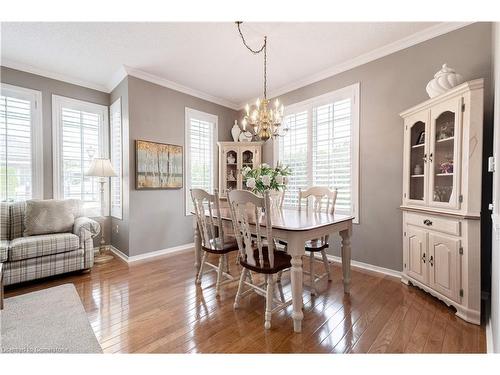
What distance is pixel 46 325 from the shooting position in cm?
182

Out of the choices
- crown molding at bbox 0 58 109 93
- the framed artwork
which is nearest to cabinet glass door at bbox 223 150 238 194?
the framed artwork

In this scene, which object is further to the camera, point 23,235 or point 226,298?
point 23,235

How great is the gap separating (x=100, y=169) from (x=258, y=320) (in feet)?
9.68

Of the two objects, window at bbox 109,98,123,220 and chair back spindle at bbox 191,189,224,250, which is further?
window at bbox 109,98,123,220

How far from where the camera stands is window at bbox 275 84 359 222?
314 cm

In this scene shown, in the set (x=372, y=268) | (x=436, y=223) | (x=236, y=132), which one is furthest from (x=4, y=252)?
(x=436, y=223)

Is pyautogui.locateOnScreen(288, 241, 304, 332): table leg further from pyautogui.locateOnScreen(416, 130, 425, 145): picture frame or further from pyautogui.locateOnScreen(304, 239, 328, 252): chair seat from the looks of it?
pyautogui.locateOnScreen(416, 130, 425, 145): picture frame

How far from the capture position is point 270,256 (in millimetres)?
1824

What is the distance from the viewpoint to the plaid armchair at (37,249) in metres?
2.45

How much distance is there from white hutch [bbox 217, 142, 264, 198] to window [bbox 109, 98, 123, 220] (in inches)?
64.7

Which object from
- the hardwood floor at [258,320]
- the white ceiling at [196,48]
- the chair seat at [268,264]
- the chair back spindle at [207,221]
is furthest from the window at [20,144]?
the chair seat at [268,264]
